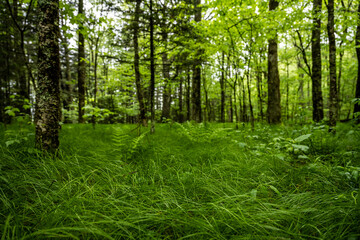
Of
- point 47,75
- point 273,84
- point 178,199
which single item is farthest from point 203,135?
point 273,84

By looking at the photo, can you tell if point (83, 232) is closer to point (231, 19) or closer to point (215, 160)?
point (215, 160)

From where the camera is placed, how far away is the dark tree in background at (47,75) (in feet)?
7.43

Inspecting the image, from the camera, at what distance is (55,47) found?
2.34 m

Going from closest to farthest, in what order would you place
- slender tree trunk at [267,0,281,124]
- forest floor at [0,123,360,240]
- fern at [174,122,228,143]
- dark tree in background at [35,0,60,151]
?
forest floor at [0,123,360,240], dark tree in background at [35,0,60,151], fern at [174,122,228,143], slender tree trunk at [267,0,281,124]

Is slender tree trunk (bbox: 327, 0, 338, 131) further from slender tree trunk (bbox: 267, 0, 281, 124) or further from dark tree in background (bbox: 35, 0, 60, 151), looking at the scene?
dark tree in background (bbox: 35, 0, 60, 151)

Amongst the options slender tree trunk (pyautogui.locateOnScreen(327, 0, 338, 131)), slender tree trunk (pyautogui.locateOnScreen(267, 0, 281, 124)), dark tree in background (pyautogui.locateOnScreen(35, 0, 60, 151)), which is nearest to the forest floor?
dark tree in background (pyautogui.locateOnScreen(35, 0, 60, 151))

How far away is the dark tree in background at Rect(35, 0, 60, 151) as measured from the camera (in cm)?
226

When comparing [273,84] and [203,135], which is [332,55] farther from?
[203,135]

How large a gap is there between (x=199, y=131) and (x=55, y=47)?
3146 millimetres

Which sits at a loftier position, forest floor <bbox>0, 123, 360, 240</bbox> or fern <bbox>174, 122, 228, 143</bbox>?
fern <bbox>174, 122, 228, 143</bbox>

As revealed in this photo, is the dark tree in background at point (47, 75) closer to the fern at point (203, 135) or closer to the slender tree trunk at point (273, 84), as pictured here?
the fern at point (203, 135)

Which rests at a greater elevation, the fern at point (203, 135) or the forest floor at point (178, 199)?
the fern at point (203, 135)

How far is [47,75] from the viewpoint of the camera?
7.53 ft

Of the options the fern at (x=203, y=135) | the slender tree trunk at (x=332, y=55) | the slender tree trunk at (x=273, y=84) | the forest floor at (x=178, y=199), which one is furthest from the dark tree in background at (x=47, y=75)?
the slender tree trunk at (x=273, y=84)
